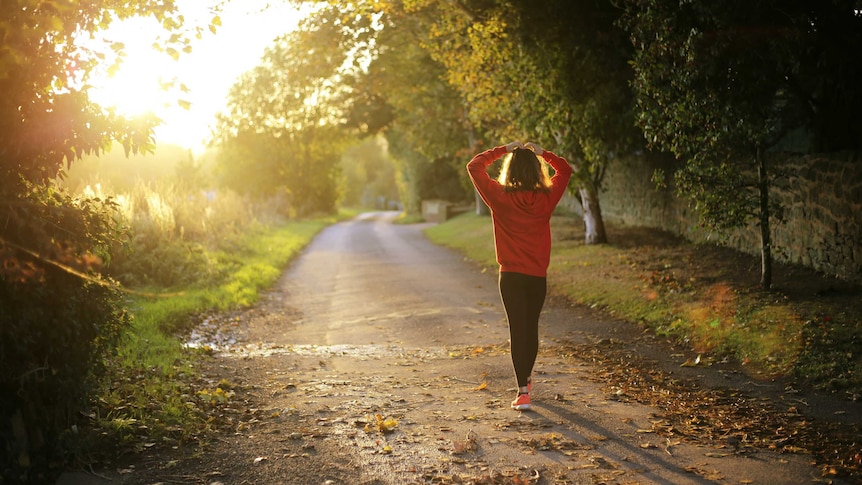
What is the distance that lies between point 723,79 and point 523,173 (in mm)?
5693

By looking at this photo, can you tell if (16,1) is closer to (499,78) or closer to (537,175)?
(537,175)

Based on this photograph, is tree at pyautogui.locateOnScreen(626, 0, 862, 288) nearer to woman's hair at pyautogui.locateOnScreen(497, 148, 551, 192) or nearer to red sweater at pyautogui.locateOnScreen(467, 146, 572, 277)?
woman's hair at pyautogui.locateOnScreen(497, 148, 551, 192)

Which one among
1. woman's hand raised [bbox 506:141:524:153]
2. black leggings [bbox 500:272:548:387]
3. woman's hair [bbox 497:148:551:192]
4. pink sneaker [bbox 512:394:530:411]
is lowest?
pink sneaker [bbox 512:394:530:411]

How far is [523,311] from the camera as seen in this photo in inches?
278

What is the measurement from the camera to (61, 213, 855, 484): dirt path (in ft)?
17.7

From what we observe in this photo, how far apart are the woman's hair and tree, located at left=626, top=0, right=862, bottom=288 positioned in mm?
4968

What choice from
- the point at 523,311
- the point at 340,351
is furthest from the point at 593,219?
Result: the point at 523,311

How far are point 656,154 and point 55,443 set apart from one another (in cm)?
1861

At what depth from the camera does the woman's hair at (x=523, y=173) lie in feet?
22.5

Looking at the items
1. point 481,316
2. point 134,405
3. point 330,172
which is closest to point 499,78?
point 481,316

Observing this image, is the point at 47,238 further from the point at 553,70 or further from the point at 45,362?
the point at 553,70

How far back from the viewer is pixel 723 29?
10867 mm

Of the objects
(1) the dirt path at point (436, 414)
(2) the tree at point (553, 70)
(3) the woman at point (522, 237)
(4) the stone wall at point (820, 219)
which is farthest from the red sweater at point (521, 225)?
(2) the tree at point (553, 70)

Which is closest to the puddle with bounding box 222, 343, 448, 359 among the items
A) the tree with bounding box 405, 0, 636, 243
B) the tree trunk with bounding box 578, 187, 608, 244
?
the tree with bounding box 405, 0, 636, 243
